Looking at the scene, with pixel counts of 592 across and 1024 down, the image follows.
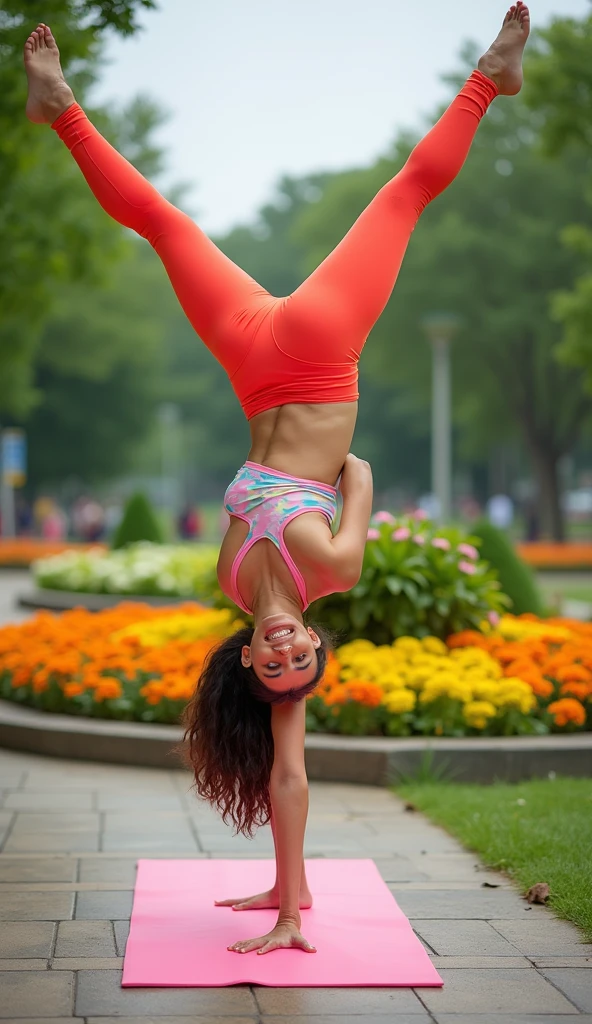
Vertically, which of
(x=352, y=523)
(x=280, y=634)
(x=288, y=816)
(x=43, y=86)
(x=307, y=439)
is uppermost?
(x=43, y=86)

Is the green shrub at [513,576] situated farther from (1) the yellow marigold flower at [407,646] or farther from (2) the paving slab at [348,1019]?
(2) the paving slab at [348,1019]

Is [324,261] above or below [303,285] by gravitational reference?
above

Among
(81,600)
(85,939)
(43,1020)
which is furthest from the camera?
(81,600)

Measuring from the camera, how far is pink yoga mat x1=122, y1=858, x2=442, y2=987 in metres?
4.24

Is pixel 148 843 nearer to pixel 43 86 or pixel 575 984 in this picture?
pixel 575 984

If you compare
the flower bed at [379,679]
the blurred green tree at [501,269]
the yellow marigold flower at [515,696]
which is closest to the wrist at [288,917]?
the flower bed at [379,679]

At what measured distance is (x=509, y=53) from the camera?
4.73m

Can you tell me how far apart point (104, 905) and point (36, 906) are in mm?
269

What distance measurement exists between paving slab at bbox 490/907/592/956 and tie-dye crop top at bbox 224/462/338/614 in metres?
1.47

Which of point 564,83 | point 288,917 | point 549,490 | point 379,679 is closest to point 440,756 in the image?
point 379,679

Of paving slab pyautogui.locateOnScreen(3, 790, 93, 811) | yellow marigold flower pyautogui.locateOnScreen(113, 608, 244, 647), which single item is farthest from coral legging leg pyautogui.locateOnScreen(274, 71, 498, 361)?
yellow marigold flower pyautogui.locateOnScreen(113, 608, 244, 647)

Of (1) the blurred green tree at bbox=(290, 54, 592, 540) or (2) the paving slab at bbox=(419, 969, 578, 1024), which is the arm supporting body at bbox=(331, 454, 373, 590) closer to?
(2) the paving slab at bbox=(419, 969, 578, 1024)

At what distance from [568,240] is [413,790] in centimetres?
1641

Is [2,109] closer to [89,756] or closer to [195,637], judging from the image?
[195,637]
